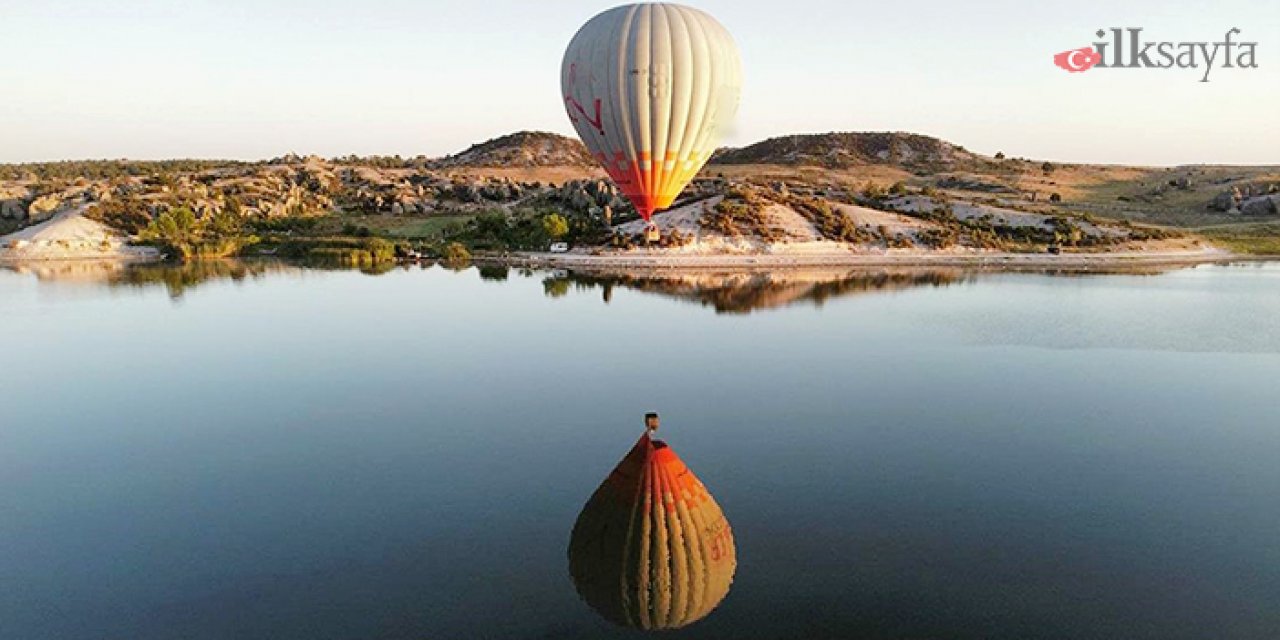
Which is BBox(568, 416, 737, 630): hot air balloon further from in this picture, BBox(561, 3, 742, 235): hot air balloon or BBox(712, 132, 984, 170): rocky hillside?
BBox(712, 132, 984, 170): rocky hillside

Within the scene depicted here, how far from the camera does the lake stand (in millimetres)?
13891

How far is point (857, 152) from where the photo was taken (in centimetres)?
17038

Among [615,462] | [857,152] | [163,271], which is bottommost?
[615,462]

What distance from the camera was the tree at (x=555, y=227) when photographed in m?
69.5

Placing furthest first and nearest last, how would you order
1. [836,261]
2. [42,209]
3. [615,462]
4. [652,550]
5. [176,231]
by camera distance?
[42,209], [176,231], [836,261], [615,462], [652,550]

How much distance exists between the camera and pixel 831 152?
167 meters

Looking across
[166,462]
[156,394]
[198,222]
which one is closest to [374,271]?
[198,222]

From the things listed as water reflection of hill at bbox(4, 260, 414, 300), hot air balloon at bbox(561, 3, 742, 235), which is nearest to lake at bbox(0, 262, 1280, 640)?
A: hot air balloon at bbox(561, 3, 742, 235)

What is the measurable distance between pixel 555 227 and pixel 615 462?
51259mm

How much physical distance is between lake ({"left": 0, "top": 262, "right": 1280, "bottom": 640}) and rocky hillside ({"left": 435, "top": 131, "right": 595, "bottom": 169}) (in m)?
131

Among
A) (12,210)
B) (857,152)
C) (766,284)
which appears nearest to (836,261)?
(766,284)

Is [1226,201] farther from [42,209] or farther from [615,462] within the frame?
[42,209]

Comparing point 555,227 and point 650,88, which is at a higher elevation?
point 650,88

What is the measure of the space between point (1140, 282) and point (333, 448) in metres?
57.7
